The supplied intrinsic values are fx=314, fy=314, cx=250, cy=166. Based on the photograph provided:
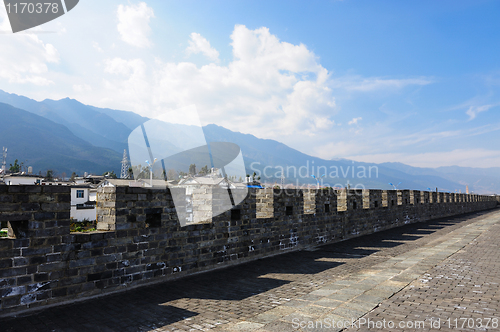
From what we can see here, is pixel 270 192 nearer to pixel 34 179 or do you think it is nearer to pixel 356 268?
pixel 356 268

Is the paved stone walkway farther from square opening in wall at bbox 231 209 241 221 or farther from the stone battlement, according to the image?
square opening in wall at bbox 231 209 241 221

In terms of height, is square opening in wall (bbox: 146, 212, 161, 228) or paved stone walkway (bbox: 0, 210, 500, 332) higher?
square opening in wall (bbox: 146, 212, 161, 228)

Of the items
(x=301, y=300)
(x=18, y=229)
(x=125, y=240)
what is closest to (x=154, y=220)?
(x=125, y=240)

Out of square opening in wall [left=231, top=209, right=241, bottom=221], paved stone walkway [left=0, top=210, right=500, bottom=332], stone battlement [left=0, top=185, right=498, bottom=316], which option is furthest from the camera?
square opening in wall [left=231, top=209, right=241, bottom=221]

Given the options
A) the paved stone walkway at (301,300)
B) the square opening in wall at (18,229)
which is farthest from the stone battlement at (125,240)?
the paved stone walkway at (301,300)

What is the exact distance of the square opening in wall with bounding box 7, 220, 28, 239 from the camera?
4344 millimetres

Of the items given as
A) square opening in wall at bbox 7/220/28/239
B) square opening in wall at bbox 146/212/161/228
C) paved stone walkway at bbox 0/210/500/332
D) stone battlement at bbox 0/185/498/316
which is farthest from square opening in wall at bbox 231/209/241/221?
square opening in wall at bbox 7/220/28/239

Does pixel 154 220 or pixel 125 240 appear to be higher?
pixel 154 220

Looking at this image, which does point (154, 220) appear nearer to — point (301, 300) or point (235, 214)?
point (235, 214)

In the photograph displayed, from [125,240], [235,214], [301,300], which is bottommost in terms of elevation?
[301,300]

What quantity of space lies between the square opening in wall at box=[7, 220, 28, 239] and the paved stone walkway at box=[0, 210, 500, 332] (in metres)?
1.06

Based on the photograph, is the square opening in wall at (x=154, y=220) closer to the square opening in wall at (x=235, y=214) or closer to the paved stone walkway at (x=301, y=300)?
the paved stone walkway at (x=301, y=300)

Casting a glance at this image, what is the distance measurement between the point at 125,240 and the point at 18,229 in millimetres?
1600

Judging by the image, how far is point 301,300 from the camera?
4.72 meters
